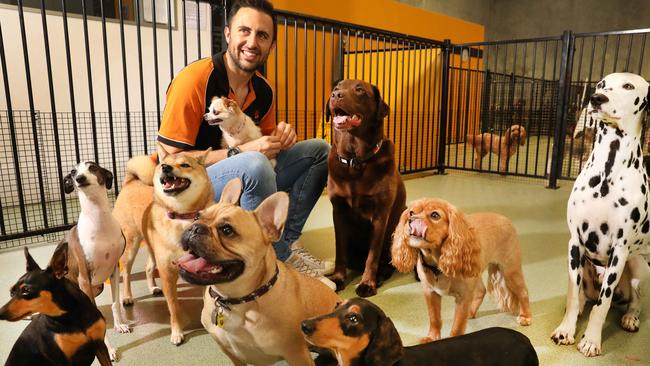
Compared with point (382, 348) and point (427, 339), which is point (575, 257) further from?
point (382, 348)

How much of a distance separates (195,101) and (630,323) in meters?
2.34

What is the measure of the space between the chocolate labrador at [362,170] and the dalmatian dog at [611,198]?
917 millimetres

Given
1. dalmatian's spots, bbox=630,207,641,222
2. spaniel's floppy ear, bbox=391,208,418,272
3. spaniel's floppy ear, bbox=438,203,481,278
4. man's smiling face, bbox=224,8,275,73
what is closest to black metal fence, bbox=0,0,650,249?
man's smiling face, bbox=224,8,275,73

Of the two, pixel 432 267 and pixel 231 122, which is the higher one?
pixel 231 122

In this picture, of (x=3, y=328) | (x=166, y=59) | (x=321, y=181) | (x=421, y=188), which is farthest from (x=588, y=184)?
(x=166, y=59)

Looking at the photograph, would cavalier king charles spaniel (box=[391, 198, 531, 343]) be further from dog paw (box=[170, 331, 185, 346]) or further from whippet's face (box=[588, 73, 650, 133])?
→ dog paw (box=[170, 331, 185, 346])

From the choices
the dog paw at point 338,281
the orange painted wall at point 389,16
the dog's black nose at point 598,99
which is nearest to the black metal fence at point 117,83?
the orange painted wall at point 389,16

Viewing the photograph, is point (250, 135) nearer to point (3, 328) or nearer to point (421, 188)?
point (3, 328)

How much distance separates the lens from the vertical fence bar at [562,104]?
490 centimetres

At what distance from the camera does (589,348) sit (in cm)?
176

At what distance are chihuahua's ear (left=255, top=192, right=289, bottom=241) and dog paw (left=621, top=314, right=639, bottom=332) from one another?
5.53 feet

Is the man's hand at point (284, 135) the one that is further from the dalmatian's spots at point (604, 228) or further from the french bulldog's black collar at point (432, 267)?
the dalmatian's spots at point (604, 228)

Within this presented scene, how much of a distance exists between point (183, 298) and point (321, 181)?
3.47 ft

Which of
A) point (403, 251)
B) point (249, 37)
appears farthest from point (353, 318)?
point (249, 37)
